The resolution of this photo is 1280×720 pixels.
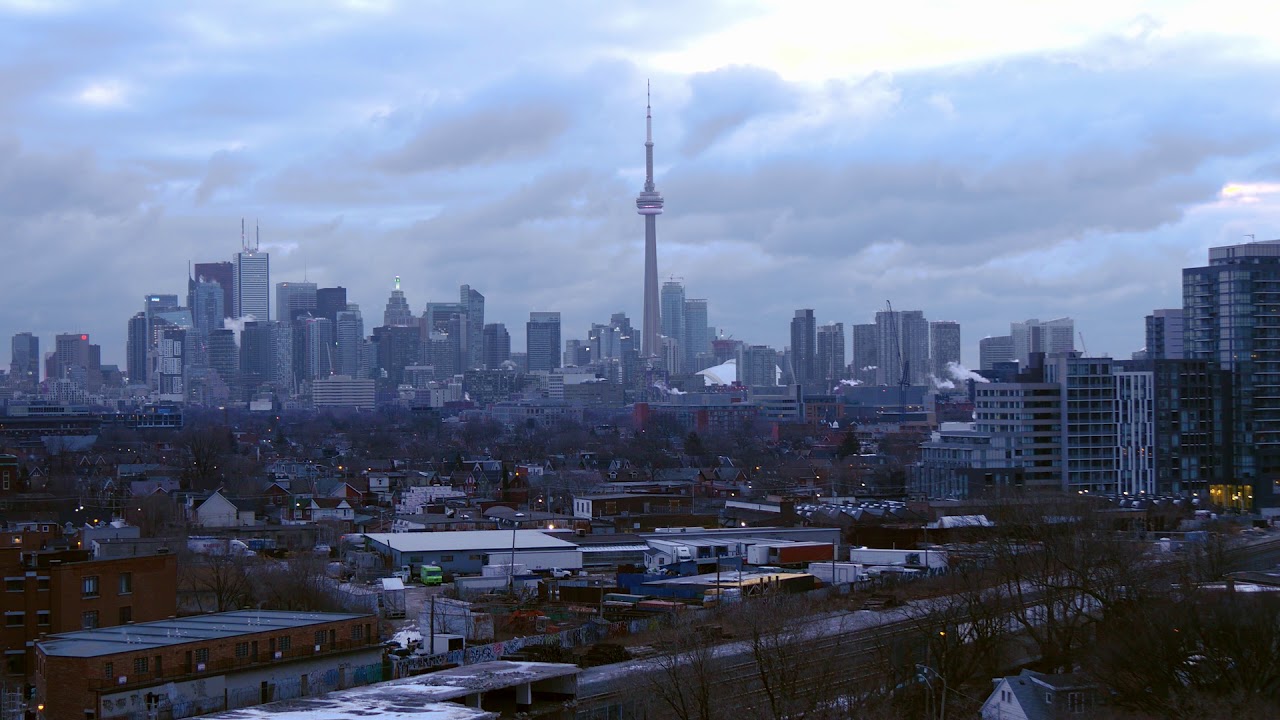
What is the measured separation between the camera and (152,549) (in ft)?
72.6

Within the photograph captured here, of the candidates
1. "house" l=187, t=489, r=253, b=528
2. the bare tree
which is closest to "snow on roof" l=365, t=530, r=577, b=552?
the bare tree

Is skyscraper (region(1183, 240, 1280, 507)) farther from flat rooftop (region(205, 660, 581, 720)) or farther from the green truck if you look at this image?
flat rooftop (region(205, 660, 581, 720))

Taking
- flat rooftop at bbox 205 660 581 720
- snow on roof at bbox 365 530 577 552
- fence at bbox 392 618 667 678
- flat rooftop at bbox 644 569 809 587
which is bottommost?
fence at bbox 392 618 667 678

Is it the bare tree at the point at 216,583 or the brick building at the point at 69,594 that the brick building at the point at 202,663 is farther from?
the bare tree at the point at 216,583

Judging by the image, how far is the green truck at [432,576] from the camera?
25.2 metres

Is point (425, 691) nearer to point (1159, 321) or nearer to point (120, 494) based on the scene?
point (120, 494)

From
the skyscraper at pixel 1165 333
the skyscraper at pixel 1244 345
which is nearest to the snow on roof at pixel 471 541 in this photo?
the skyscraper at pixel 1244 345

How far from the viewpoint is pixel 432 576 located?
2525 cm

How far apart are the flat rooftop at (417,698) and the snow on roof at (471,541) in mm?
12278

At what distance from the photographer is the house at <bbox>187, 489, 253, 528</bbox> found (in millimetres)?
34031

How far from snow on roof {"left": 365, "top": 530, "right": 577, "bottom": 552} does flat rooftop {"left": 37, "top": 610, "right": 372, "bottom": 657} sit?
10.3 metres

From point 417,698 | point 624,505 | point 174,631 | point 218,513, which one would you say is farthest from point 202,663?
point 624,505

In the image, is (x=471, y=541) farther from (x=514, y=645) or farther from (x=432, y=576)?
(x=514, y=645)

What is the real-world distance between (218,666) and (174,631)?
1068 millimetres
